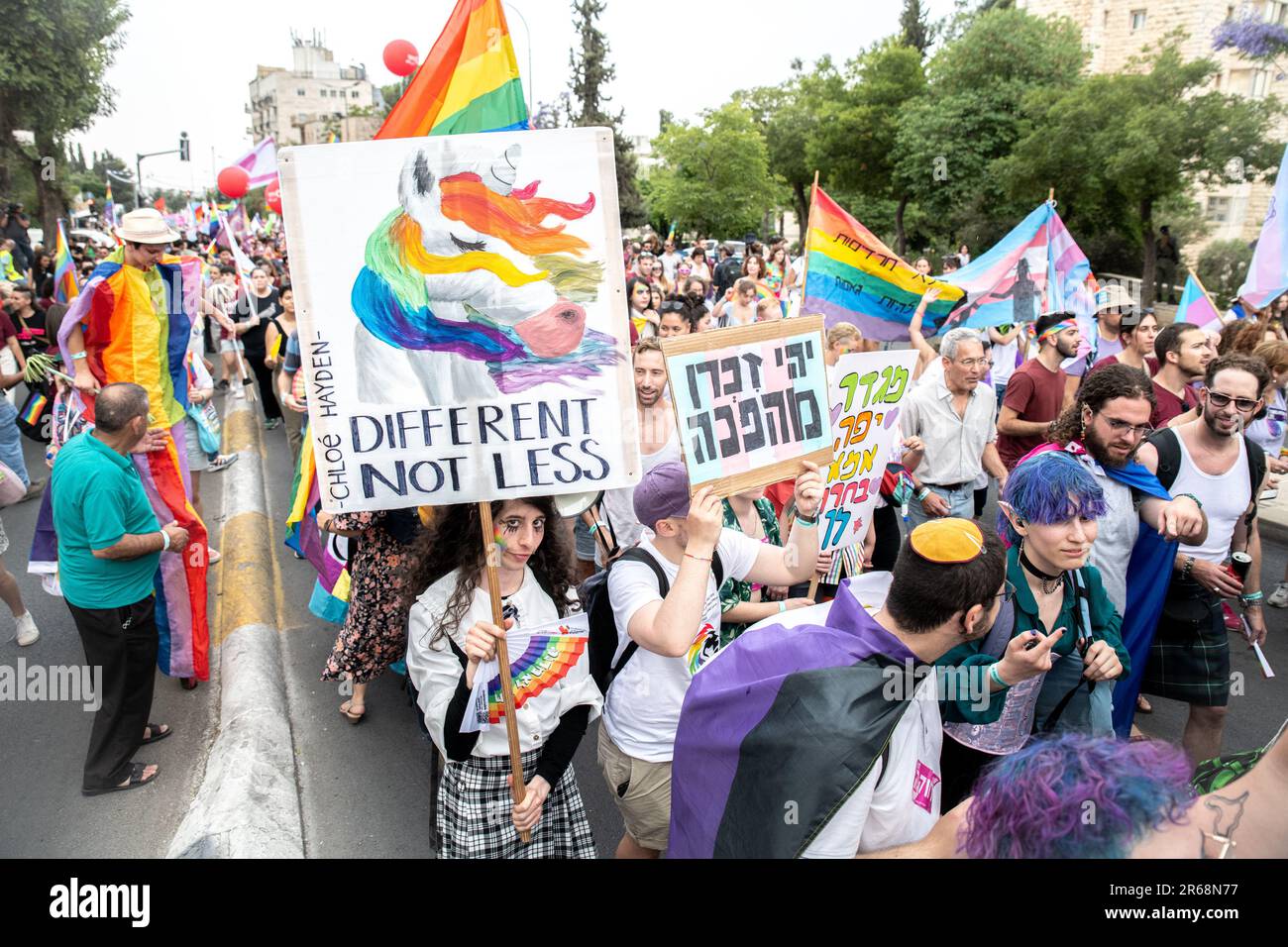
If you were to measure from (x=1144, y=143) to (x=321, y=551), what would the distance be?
986 inches

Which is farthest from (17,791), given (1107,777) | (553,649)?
(1107,777)

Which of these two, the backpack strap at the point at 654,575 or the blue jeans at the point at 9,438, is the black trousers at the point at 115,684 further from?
the blue jeans at the point at 9,438

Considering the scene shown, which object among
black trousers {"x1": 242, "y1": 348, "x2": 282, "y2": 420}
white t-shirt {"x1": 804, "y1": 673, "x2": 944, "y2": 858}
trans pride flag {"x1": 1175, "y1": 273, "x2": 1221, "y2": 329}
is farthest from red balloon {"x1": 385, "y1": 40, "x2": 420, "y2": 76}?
trans pride flag {"x1": 1175, "y1": 273, "x2": 1221, "y2": 329}

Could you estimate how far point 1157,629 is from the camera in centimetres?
381

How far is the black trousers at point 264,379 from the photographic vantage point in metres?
10.5

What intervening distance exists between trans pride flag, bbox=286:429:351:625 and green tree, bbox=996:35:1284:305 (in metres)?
24.9

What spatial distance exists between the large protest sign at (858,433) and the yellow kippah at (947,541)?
1810 millimetres

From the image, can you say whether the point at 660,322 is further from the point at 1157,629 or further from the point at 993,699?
the point at 993,699

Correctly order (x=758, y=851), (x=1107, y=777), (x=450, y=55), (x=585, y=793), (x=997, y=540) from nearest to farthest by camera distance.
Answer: (x=1107, y=777) < (x=758, y=851) < (x=997, y=540) < (x=450, y=55) < (x=585, y=793)

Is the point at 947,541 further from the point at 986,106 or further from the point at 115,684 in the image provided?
the point at 986,106

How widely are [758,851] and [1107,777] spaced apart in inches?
32.8

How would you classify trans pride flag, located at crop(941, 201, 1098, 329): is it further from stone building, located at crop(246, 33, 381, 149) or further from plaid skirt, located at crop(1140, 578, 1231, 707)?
stone building, located at crop(246, 33, 381, 149)

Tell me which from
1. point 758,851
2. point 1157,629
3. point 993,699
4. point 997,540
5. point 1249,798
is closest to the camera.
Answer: point 1249,798

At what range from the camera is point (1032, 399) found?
18.7 ft
